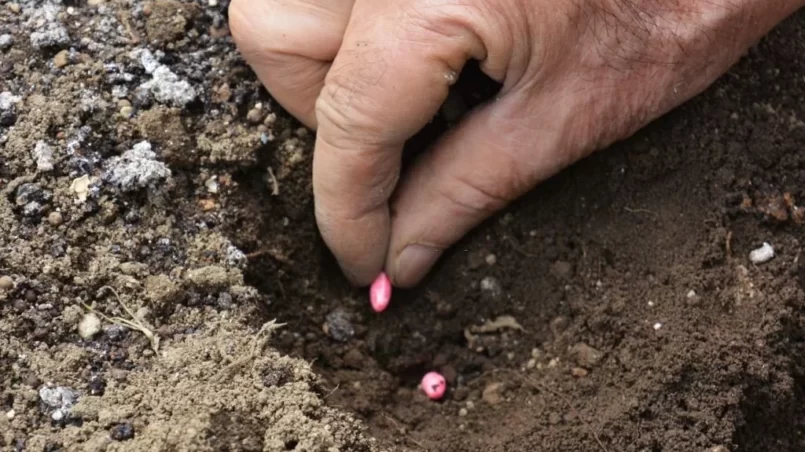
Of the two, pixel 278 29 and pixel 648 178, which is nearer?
pixel 278 29

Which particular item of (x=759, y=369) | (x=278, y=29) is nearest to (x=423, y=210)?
(x=278, y=29)

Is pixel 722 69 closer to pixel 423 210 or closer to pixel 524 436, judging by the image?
pixel 423 210

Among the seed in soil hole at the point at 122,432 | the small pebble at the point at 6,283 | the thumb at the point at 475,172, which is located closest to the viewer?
the seed in soil hole at the point at 122,432

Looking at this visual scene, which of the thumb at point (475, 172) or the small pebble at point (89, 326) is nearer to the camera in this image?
the small pebble at point (89, 326)

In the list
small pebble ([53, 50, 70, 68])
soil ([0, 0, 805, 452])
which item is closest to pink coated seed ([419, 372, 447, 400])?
soil ([0, 0, 805, 452])

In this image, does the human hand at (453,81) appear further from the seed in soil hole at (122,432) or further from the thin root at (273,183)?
the seed in soil hole at (122,432)

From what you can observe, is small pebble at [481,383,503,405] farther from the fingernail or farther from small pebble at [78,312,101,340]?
small pebble at [78,312,101,340]

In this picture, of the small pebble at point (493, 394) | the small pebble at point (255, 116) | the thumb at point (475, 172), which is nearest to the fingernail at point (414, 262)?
the thumb at point (475, 172)
